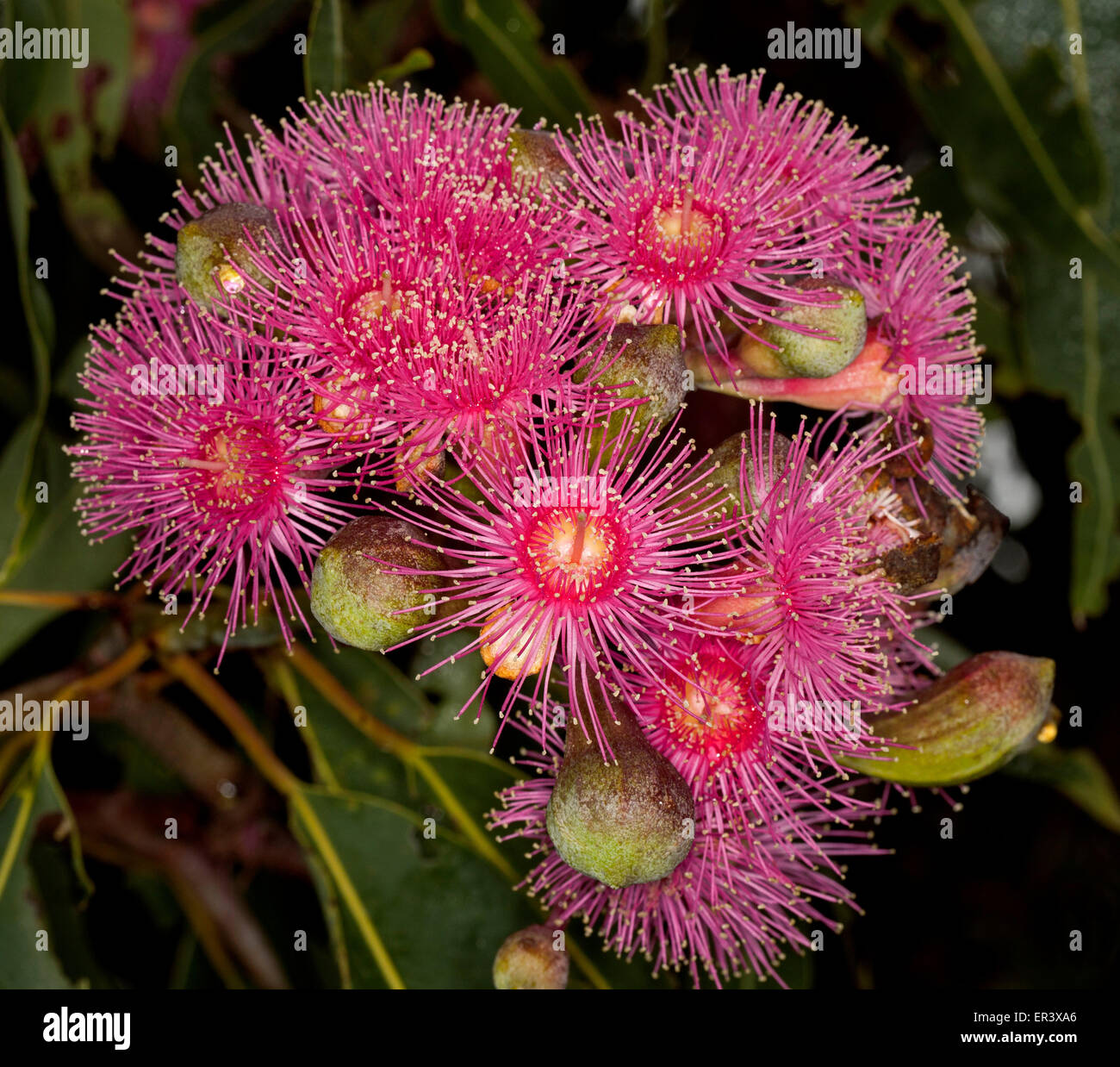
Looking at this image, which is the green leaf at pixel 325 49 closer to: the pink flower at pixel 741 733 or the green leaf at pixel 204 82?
the green leaf at pixel 204 82

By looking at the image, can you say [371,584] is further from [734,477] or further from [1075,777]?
[1075,777]

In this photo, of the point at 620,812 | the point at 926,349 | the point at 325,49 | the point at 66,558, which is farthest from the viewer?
the point at 66,558

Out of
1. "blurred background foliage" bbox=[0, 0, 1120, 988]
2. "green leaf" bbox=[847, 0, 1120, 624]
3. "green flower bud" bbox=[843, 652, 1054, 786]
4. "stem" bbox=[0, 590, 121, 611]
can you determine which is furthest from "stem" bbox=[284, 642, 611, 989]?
"green leaf" bbox=[847, 0, 1120, 624]

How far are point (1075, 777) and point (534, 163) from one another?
1.10 meters

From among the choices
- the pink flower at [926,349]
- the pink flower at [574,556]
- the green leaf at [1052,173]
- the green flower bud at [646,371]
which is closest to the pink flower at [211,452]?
the pink flower at [574,556]

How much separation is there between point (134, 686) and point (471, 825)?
1.45ft

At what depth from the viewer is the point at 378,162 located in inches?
38.4

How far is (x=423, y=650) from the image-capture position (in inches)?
43.3

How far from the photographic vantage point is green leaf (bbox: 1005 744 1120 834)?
146cm

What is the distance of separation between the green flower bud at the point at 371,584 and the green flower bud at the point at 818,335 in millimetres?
353

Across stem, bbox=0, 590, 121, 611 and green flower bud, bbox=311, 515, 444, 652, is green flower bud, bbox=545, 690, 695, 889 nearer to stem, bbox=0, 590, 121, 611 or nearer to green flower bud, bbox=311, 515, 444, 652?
green flower bud, bbox=311, 515, 444, 652

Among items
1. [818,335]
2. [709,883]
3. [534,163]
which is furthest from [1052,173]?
[709,883]

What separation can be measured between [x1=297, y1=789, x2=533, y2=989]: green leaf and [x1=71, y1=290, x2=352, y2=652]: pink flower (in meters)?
0.40

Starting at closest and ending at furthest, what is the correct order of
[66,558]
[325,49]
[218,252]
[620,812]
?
[620,812], [218,252], [325,49], [66,558]
